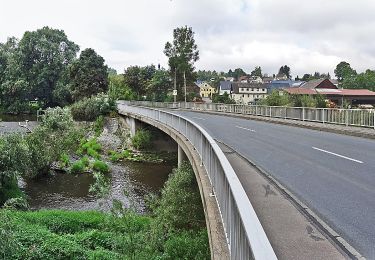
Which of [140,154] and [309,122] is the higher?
[309,122]

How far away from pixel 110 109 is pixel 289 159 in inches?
1708

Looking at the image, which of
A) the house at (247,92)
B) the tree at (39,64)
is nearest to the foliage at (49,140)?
the tree at (39,64)

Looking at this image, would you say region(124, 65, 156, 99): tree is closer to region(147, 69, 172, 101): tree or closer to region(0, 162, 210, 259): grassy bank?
region(147, 69, 172, 101): tree

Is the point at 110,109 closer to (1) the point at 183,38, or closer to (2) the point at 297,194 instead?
(1) the point at 183,38

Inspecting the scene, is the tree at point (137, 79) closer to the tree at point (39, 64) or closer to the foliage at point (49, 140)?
the tree at point (39, 64)

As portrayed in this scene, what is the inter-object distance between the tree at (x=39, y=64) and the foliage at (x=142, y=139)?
43.5m

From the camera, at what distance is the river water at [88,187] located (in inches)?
882

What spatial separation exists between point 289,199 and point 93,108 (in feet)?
152

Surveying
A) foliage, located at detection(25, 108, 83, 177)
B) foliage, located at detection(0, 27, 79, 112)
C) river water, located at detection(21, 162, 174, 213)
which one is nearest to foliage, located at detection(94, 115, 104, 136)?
river water, located at detection(21, 162, 174, 213)

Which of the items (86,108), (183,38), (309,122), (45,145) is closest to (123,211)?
(309,122)

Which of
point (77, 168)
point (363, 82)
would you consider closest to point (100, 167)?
point (77, 168)

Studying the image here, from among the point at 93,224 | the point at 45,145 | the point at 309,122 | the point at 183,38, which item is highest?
the point at 183,38

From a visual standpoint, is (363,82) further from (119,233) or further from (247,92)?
(119,233)

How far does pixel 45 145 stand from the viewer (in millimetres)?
29234
